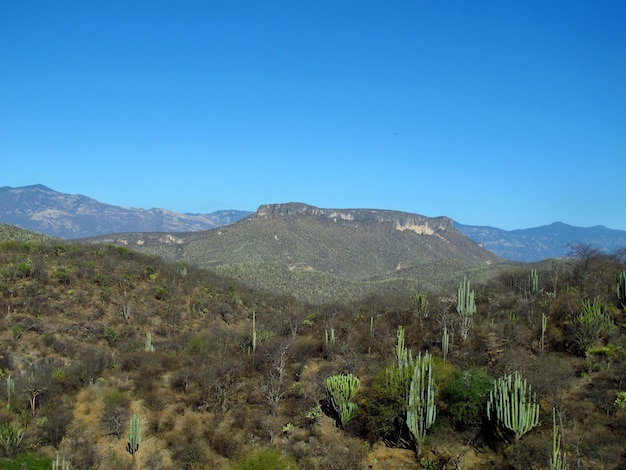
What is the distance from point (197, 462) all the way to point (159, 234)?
126m

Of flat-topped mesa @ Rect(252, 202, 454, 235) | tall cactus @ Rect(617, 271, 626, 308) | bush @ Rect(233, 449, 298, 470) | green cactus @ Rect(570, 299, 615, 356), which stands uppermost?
flat-topped mesa @ Rect(252, 202, 454, 235)

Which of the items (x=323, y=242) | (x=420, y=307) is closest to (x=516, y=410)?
(x=420, y=307)

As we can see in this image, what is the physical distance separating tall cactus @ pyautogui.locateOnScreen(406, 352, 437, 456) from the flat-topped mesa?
13360cm

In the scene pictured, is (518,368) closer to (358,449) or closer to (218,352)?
(358,449)

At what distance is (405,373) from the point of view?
58.6ft

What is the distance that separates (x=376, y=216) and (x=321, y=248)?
144 ft

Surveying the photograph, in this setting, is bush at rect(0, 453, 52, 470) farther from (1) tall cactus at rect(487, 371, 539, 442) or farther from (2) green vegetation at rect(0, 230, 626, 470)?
(1) tall cactus at rect(487, 371, 539, 442)

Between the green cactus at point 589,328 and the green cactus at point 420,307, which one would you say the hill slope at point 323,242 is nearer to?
the green cactus at point 420,307

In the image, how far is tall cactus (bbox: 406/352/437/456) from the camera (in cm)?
1638

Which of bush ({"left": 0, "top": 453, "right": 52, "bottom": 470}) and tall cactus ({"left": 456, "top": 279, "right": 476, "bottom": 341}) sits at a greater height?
tall cactus ({"left": 456, "top": 279, "right": 476, "bottom": 341})

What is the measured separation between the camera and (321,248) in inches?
5438

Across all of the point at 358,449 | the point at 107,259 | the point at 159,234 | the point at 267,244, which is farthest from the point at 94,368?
the point at 159,234

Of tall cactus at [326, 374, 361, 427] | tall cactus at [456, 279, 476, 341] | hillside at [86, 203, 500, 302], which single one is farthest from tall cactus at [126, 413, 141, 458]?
hillside at [86, 203, 500, 302]

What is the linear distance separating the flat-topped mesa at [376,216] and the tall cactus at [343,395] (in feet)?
431
